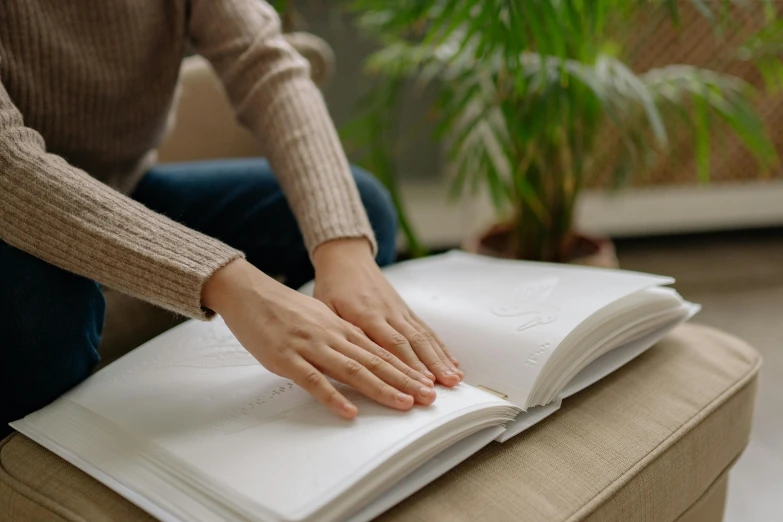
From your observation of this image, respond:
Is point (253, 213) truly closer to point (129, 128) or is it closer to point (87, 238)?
point (129, 128)

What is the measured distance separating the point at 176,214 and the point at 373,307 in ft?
1.25

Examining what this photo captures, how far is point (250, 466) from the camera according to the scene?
18.9 inches

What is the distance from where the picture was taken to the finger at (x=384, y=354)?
564 millimetres

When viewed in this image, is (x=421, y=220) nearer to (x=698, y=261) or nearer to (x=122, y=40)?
(x=698, y=261)

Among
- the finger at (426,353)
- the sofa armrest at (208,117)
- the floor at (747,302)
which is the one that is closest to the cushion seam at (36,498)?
the finger at (426,353)

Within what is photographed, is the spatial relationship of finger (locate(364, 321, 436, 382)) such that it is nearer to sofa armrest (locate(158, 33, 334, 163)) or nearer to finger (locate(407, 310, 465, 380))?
finger (locate(407, 310, 465, 380))

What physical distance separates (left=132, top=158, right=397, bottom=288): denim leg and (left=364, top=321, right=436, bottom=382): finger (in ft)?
0.88

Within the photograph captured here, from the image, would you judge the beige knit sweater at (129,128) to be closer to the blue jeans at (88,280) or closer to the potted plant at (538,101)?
the blue jeans at (88,280)

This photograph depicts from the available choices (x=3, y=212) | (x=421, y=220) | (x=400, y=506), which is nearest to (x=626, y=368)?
(x=400, y=506)

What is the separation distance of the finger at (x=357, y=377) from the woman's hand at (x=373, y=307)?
0.17ft

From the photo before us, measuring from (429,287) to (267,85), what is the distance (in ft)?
0.98

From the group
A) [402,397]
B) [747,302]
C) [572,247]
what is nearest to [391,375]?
[402,397]

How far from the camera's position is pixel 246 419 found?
1.77 feet

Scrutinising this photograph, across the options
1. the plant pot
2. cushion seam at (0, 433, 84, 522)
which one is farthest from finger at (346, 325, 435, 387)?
the plant pot
